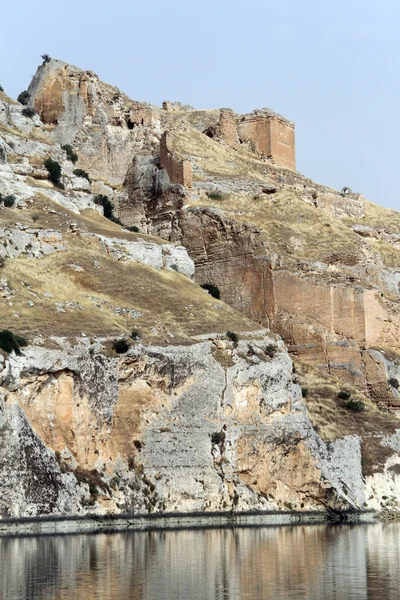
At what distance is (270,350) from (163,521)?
1121 cm

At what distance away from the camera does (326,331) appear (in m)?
70.3

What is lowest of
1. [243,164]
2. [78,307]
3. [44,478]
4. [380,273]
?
[44,478]

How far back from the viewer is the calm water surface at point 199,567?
34156mm

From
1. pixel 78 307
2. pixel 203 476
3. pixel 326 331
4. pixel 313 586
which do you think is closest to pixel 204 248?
pixel 326 331

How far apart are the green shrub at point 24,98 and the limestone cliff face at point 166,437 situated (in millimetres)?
26298

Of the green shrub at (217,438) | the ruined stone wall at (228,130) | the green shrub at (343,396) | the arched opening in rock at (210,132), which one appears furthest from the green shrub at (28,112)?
the green shrub at (217,438)

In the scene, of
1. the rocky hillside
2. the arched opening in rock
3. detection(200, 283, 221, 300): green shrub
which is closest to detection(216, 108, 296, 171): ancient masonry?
the rocky hillside

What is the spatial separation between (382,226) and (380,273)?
35.4ft

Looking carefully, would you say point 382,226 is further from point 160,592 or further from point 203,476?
point 160,592

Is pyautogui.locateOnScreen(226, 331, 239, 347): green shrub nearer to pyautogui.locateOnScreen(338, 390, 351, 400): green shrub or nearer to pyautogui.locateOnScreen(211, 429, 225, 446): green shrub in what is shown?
pyautogui.locateOnScreen(211, 429, 225, 446): green shrub

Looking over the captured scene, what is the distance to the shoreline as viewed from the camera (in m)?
49.0

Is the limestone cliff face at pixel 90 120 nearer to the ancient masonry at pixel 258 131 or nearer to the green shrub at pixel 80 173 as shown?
the green shrub at pixel 80 173

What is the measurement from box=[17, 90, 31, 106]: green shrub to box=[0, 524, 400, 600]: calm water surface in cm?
3813

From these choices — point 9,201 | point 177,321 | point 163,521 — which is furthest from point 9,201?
point 163,521
